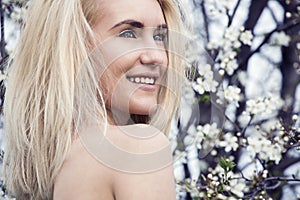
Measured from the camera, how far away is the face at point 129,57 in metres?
1.42

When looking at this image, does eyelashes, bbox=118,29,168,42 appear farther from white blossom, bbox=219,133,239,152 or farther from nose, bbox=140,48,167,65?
white blossom, bbox=219,133,239,152

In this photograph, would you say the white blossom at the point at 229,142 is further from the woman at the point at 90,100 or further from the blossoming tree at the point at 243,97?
the woman at the point at 90,100

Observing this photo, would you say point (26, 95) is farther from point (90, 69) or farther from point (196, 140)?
point (196, 140)

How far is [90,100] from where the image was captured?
4.62 feet

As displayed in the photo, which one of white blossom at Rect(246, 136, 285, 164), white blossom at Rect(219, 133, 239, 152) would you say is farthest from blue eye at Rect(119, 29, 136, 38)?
Result: white blossom at Rect(219, 133, 239, 152)

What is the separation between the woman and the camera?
1.31 meters

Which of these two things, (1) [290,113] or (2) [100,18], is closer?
(2) [100,18]

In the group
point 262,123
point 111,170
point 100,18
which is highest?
point 100,18

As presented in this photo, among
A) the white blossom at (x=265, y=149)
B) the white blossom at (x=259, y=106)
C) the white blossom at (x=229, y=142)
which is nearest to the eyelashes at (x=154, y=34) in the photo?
the white blossom at (x=265, y=149)

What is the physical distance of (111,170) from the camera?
130 centimetres

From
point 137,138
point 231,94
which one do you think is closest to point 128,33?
point 137,138

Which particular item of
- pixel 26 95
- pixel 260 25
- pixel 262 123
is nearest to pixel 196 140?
pixel 262 123

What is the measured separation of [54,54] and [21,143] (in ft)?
0.56

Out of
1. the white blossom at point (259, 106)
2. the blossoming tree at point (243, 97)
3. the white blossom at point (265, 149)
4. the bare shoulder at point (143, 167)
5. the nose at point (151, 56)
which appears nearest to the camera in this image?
the bare shoulder at point (143, 167)
